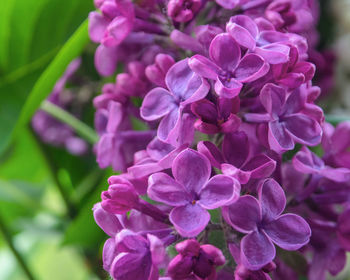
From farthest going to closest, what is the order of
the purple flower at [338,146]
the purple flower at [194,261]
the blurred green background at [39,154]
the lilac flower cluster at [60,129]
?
1. the lilac flower cluster at [60,129]
2. the blurred green background at [39,154]
3. the purple flower at [338,146]
4. the purple flower at [194,261]

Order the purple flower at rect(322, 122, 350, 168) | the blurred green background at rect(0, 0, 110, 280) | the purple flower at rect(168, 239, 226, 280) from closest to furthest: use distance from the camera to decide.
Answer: the purple flower at rect(168, 239, 226, 280), the purple flower at rect(322, 122, 350, 168), the blurred green background at rect(0, 0, 110, 280)

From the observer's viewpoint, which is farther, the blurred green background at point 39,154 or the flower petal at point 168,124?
the blurred green background at point 39,154

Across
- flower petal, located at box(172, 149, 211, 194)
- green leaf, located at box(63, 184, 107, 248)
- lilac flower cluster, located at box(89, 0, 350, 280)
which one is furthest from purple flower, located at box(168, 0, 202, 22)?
green leaf, located at box(63, 184, 107, 248)

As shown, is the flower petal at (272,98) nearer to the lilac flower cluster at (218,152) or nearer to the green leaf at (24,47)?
the lilac flower cluster at (218,152)

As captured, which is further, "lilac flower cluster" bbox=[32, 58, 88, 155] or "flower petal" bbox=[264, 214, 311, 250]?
"lilac flower cluster" bbox=[32, 58, 88, 155]

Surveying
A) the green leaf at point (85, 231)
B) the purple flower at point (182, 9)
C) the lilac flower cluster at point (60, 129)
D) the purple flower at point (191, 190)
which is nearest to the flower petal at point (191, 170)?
the purple flower at point (191, 190)

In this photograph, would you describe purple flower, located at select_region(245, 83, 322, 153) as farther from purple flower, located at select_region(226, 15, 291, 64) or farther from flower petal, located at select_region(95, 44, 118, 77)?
flower petal, located at select_region(95, 44, 118, 77)

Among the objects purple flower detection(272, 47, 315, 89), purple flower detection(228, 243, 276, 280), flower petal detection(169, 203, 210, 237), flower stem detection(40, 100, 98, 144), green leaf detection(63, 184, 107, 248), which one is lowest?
green leaf detection(63, 184, 107, 248)

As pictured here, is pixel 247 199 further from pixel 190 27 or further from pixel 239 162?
pixel 190 27

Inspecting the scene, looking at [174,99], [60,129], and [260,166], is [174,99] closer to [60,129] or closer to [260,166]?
[260,166]
